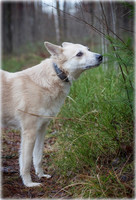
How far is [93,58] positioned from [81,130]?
3.19 ft

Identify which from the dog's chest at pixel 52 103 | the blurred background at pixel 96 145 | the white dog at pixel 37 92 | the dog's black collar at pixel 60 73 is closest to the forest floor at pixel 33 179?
the blurred background at pixel 96 145

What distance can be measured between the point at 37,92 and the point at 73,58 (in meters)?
0.69

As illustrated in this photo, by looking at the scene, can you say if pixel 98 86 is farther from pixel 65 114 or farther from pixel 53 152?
pixel 53 152

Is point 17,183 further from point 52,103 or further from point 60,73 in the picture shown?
point 60,73

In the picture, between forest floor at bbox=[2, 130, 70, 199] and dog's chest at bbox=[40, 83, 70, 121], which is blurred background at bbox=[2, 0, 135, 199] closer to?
forest floor at bbox=[2, 130, 70, 199]

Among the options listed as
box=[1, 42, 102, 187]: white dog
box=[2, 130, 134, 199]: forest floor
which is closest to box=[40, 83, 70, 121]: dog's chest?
box=[1, 42, 102, 187]: white dog

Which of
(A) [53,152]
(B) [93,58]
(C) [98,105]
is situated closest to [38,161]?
(A) [53,152]

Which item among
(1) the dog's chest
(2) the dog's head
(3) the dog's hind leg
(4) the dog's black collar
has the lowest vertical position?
(3) the dog's hind leg

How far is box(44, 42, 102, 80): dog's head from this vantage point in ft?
10.9

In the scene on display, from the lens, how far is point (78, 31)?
462 inches

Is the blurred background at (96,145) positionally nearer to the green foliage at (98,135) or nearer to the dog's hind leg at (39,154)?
the green foliage at (98,135)

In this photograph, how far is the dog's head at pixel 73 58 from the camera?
3.34 m

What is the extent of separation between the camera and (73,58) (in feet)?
11.2

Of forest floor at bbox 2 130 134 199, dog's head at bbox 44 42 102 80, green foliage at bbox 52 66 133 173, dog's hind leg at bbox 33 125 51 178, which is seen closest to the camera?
forest floor at bbox 2 130 134 199
